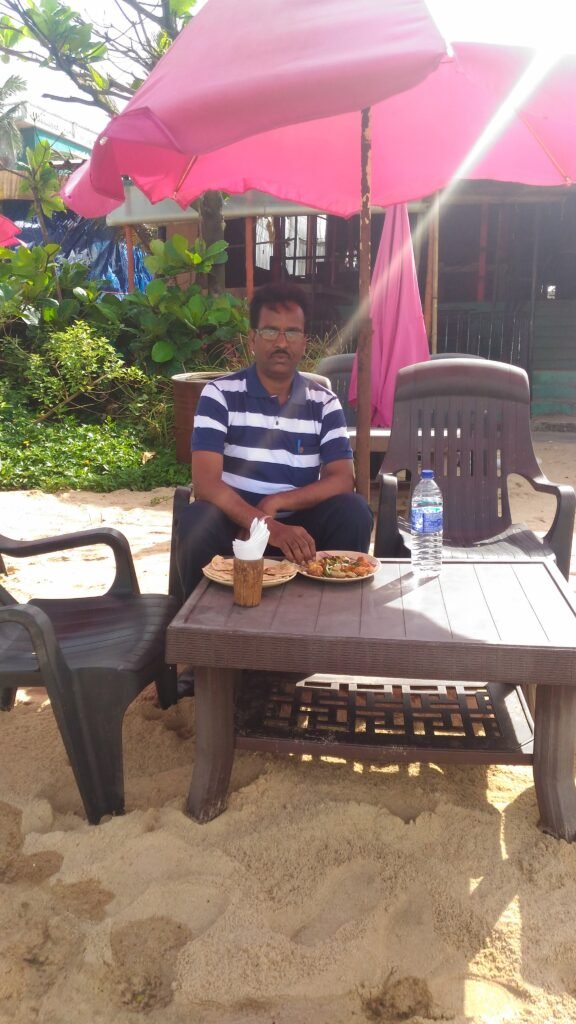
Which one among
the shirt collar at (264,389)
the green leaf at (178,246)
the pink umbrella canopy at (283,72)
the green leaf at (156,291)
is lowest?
the shirt collar at (264,389)

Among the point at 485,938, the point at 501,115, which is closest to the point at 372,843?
the point at 485,938

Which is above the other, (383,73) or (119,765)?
(383,73)

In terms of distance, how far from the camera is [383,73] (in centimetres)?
213

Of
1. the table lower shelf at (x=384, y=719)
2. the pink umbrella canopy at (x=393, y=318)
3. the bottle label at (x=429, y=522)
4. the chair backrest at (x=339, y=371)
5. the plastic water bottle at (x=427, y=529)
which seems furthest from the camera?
the chair backrest at (x=339, y=371)

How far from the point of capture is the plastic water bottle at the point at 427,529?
2803mm

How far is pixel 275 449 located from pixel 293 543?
0.73m

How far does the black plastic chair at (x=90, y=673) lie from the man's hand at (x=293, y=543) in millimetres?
507

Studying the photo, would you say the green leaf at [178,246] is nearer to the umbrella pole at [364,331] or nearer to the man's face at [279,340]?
the umbrella pole at [364,331]

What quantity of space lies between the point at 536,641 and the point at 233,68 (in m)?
1.88

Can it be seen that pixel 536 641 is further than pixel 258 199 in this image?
No

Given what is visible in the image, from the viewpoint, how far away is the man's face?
10.9 feet

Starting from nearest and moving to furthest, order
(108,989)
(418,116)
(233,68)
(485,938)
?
(108,989), (485,938), (233,68), (418,116)

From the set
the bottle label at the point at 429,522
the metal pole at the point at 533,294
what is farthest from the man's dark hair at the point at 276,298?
the metal pole at the point at 533,294

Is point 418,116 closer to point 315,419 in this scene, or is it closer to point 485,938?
point 315,419
